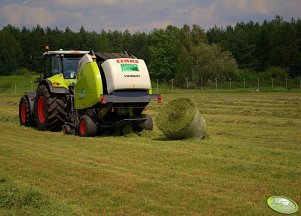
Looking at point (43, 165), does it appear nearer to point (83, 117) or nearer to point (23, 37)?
point (83, 117)

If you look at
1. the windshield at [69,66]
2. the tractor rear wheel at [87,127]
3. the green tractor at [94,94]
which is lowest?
the tractor rear wheel at [87,127]

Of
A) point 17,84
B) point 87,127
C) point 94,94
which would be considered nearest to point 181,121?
point 94,94

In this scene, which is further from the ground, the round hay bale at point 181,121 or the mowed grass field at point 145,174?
the round hay bale at point 181,121

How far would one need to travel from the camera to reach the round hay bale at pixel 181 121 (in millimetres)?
11594

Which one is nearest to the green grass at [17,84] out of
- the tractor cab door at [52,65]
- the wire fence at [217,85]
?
the wire fence at [217,85]

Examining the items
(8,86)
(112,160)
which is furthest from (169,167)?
(8,86)

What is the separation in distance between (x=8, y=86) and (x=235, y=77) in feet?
90.9

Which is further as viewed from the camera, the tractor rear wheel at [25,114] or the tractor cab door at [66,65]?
the tractor rear wheel at [25,114]

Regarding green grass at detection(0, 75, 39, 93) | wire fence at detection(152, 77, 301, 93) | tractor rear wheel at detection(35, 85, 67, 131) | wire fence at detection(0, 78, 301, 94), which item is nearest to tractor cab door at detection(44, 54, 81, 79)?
tractor rear wheel at detection(35, 85, 67, 131)

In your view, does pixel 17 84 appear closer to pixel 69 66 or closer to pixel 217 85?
pixel 217 85

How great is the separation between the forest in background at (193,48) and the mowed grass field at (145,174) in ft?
119

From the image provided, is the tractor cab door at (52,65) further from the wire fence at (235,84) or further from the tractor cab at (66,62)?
the wire fence at (235,84)

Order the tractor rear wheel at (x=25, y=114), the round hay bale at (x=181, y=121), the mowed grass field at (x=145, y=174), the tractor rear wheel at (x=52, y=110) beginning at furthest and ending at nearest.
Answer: the tractor rear wheel at (x=25, y=114) < the tractor rear wheel at (x=52, y=110) < the round hay bale at (x=181, y=121) < the mowed grass field at (x=145, y=174)

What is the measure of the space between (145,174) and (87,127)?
536 cm
